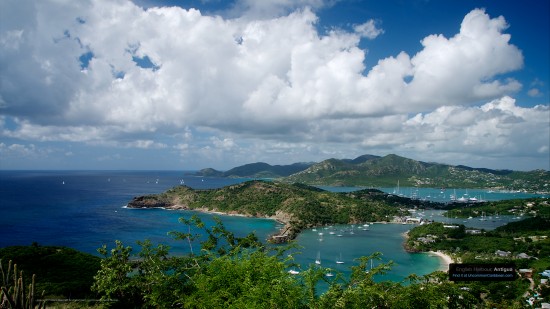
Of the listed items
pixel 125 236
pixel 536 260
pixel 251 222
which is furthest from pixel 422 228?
pixel 125 236

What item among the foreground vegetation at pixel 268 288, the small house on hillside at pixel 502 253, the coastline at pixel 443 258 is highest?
the foreground vegetation at pixel 268 288

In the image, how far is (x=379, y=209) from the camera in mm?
100125

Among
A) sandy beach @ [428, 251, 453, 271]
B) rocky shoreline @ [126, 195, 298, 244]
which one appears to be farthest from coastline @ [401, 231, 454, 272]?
rocky shoreline @ [126, 195, 298, 244]

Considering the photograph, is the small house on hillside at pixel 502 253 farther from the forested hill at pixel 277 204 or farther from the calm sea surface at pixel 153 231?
the forested hill at pixel 277 204

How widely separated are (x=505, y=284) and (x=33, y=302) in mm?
45822

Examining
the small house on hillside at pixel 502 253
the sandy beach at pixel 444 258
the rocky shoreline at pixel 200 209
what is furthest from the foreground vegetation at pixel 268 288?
the rocky shoreline at pixel 200 209

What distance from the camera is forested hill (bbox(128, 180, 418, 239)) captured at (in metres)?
90.2

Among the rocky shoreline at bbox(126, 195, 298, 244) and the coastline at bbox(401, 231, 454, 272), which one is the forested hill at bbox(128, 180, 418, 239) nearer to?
the rocky shoreline at bbox(126, 195, 298, 244)

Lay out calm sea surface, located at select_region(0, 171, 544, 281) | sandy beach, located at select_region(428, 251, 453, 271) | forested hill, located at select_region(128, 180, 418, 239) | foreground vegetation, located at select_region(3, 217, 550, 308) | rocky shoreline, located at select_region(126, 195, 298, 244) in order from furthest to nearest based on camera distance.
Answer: forested hill, located at select_region(128, 180, 418, 239) < rocky shoreline, located at select_region(126, 195, 298, 244) < calm sea surface, located at select_region(0, 171, 544, 281) < sandy beach, located at select_region(428, 251, 453, 271) < foreground vegetation, located at select_region(3, 217, 550, 308)

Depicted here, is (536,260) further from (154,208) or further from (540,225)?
(154,208)

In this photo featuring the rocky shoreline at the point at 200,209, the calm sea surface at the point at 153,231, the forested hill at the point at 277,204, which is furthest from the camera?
the forested hill at the point at 277,204

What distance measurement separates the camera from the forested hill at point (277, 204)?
90.2m

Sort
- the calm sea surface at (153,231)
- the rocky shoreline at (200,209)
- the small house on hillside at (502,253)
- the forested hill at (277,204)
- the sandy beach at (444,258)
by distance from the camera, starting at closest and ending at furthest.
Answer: the sandy beach at (444,258)
the small house on hillside at (502,253)
the calm sea surface at (153,231)
the rocky shoreline at (200,209)
the forested hill at (277,204)

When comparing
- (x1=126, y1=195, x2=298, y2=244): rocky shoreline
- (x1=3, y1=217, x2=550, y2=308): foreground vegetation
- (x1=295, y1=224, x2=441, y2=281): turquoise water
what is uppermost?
(x1=3, y1=217, x2=550, y2=308): foreground vegetation
